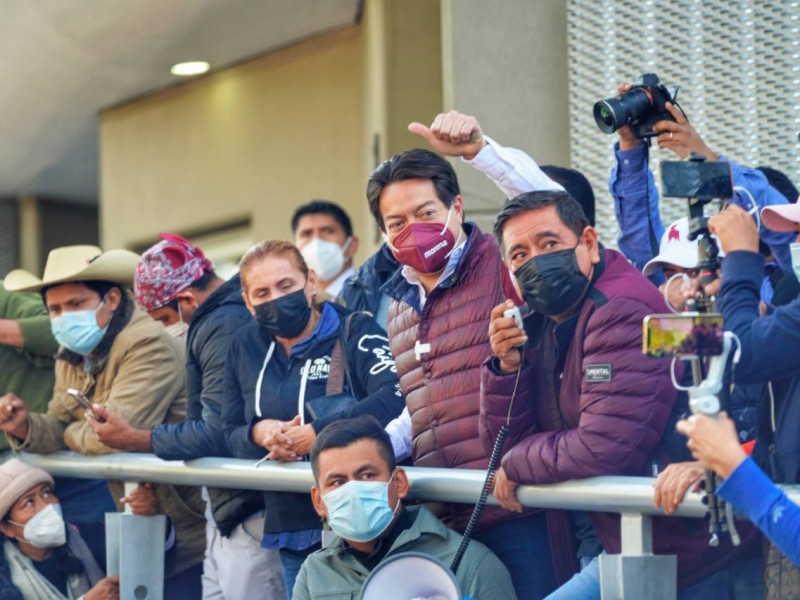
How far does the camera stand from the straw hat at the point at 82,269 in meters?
6.71

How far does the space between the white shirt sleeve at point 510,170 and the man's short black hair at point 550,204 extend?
469mm

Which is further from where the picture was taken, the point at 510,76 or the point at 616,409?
the point at 510,76

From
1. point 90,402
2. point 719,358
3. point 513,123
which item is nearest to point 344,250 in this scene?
point 513,123

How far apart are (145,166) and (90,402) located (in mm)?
6877

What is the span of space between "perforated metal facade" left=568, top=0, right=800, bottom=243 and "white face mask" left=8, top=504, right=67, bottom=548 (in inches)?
111

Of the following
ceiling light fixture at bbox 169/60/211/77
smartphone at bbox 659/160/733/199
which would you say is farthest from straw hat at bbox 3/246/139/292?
ceiling light fixture at bbox 169/60/211/77

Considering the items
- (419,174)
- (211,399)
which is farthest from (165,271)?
(419,174)

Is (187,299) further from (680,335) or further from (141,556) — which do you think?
(680,335)

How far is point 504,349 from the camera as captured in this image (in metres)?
4.34

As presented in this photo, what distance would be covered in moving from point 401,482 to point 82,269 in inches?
95.4

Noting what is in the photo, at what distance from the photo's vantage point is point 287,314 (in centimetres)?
543

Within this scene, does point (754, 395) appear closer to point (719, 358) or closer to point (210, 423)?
point (719, 358)

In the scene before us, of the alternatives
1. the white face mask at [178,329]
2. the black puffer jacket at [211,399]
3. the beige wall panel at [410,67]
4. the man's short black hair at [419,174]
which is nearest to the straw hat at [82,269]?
the white face mask at [178,329]

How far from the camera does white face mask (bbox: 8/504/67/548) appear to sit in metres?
6.31
